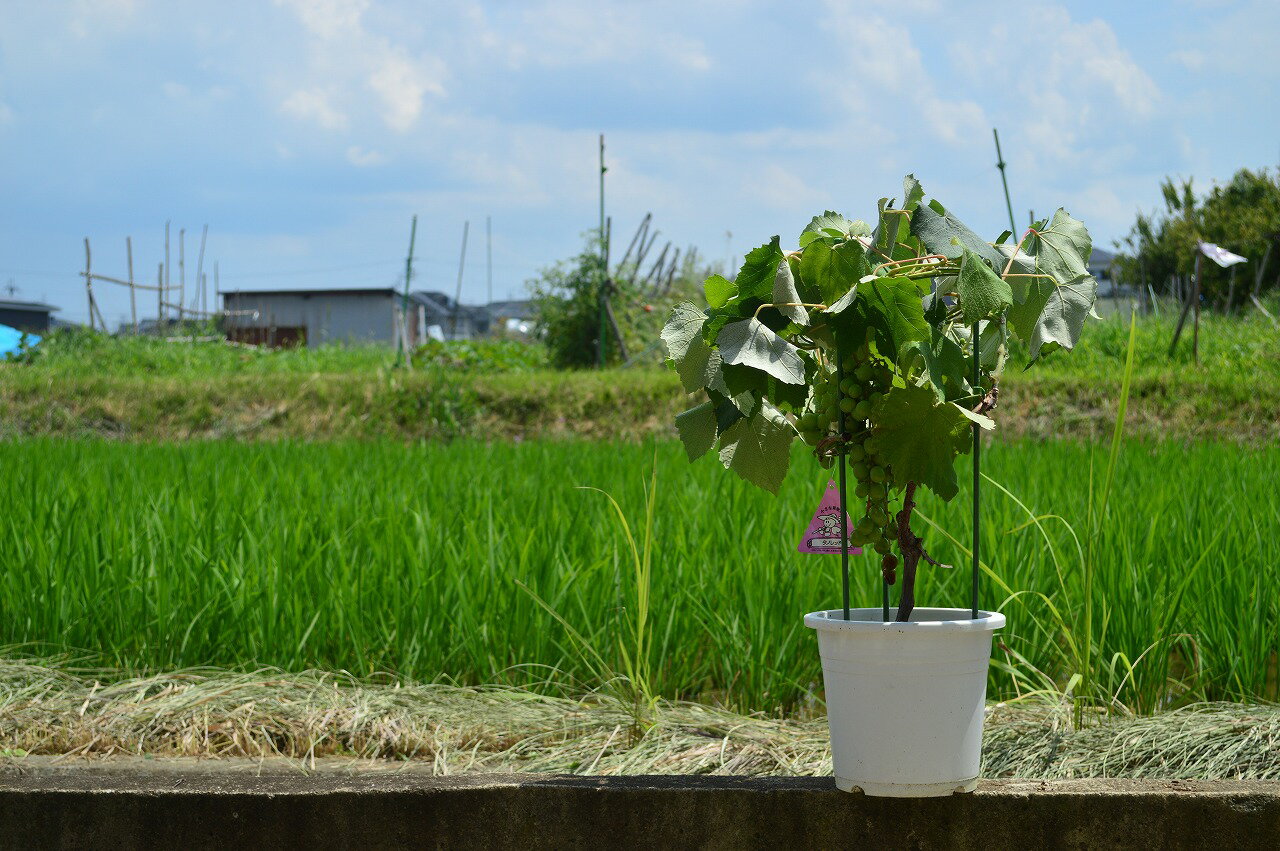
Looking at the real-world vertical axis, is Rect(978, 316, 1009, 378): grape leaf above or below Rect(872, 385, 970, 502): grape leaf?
above

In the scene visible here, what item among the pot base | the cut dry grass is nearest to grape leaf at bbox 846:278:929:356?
the pot base

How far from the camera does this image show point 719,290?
1256mm

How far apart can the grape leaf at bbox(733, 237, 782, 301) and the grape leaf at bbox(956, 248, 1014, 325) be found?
0.69 feet

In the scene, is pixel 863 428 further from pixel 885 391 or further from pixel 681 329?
pixel 681 329

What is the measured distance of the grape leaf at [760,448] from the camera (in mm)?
1310

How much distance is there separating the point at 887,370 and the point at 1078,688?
0.87 metres

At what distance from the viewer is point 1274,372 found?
7.41 m

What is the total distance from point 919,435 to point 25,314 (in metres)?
36.2

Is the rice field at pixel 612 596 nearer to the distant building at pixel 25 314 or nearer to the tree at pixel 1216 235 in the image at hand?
the tree at pixel 1216 235

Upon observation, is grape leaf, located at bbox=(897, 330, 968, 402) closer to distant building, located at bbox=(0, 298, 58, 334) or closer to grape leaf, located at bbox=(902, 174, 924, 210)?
grape leaf, located at bbox=(902, 174, 924, 210)

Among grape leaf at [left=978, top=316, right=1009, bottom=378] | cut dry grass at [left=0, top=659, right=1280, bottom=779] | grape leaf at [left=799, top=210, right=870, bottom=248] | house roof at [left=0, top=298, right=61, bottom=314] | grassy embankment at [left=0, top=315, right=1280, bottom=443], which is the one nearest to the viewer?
grape leaf at [left=799, top=210, right=870, bottom=248]

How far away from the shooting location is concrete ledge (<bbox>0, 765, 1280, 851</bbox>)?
1.36 metres

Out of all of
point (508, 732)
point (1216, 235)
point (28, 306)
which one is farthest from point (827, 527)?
point (28, 306)

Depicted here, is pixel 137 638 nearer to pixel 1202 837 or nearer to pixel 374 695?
pixel 374 695
